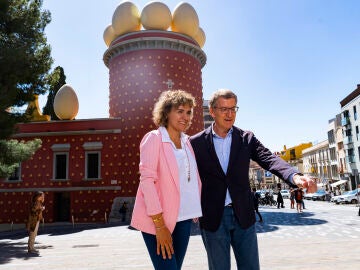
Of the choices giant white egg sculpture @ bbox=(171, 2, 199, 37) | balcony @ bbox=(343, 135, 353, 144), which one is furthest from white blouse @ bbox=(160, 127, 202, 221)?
balcony @ bbox=(343, 135, 353, 144)

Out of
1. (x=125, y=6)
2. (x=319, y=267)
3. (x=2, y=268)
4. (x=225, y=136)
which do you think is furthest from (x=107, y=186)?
(x=225, y=136)

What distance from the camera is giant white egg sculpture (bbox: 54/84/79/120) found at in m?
26.8

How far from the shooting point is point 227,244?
3.13m

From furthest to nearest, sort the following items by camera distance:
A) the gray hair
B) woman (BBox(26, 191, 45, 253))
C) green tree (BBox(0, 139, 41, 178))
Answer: green tree (BBox(0, 139, 41, 178)), woman (BBox(26, 191, 45, 253)), the gray hair

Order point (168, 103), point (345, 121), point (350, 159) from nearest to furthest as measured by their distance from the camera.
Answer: point (168, 103), point (350, 159), point (345, 121)

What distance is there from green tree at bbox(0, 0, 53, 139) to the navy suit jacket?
12.5 metres

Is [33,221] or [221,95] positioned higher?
[221,95]

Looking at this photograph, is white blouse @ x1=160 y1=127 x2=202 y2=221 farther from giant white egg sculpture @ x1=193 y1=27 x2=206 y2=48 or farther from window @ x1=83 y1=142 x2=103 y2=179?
giant white egg sculpture @ x1=193 y1=27 x2=206 y2=48

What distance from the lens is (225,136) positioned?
349cm

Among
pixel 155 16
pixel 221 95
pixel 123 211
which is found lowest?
Answer: pixel 123 211

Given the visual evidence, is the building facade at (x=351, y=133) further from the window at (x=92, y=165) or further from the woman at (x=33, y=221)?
the woman at (x=33, y=221)

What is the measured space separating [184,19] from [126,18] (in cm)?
481

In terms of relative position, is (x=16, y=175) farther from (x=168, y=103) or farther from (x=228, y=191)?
(x=228, y=191)

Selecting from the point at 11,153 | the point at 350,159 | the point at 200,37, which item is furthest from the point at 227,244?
the point at 350,159
